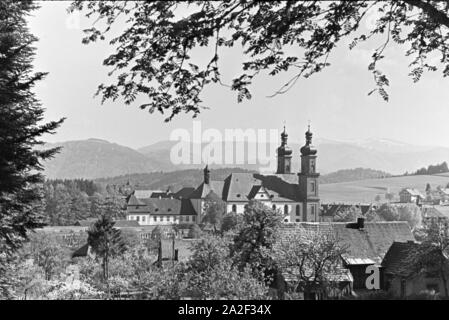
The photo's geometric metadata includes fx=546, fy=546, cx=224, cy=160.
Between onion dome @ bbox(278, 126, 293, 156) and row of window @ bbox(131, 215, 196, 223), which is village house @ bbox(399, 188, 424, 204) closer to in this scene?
onion dome @ bbox(278, 126, 293, 156)

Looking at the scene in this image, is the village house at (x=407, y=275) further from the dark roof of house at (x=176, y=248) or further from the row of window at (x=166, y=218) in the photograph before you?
the row of window at (x=166, y=218)

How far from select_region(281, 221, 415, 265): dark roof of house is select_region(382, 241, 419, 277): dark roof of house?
0.99 m

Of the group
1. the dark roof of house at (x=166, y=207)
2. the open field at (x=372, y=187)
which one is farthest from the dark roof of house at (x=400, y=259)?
the open field at (x=372, y=187)

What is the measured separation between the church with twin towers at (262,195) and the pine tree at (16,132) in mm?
83113

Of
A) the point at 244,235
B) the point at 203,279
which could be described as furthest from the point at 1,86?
the point at 244,235

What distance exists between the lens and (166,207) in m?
118

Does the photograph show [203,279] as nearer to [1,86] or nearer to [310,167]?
[1,86]

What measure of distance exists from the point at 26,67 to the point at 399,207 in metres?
87.1

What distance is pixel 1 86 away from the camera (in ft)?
47.1

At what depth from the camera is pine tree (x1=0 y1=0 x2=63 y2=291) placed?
46.1 ft

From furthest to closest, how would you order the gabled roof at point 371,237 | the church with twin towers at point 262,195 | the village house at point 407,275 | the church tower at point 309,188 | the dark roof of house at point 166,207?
1. the dark roof of house at point 166,207
2. the church with twin towers at point 262,195
3. the church tower at point 309,188
4. the gabled roof at point 371,237
5. the village house at point 407,275

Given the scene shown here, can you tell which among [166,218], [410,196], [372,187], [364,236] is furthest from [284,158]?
[364,236]

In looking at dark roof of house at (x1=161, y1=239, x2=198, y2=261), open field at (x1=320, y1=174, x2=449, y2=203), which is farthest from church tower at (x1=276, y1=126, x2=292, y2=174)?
dark roof of house at (x1=161, y1=239, x2=198, y2=261)

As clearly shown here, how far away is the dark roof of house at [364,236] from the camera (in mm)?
29922
